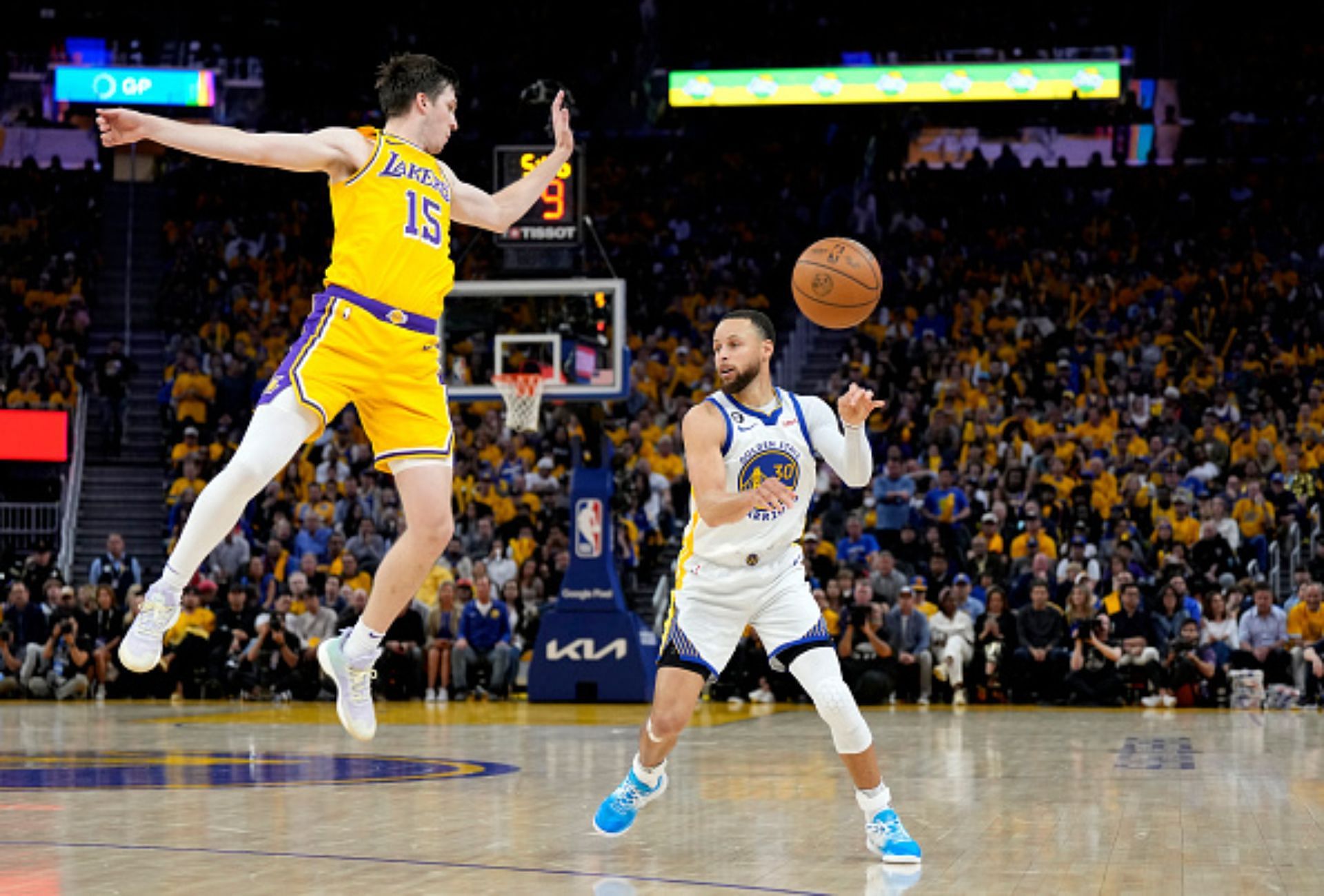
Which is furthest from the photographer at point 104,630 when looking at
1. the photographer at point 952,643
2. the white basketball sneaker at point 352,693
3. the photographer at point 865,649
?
the white basketball sneaker at point 352,693

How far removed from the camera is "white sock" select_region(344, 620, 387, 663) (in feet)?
23.4

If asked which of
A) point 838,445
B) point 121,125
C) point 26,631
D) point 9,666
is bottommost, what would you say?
point 9,666

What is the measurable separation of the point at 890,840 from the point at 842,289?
2.64 meters

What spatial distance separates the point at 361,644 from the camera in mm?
7133

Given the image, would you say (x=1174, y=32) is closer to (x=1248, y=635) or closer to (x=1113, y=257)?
(x=1113, y=257)

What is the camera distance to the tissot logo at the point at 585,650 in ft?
58.8

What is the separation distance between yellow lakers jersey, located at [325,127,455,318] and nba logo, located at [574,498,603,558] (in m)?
11.0

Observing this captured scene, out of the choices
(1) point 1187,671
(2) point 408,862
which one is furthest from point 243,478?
(1) point 1187,671

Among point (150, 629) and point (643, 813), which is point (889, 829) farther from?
point (150, 629)

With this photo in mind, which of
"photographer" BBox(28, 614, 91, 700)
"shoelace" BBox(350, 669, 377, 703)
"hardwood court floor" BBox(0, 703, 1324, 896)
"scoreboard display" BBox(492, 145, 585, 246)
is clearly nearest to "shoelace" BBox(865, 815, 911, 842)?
"hardwood court floor" BBox(0, 703, 1324, 896)

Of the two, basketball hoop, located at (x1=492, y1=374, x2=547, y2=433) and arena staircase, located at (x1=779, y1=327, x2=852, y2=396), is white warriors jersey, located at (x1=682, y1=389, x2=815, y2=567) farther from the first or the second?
arena staircase, located at (x1=779, y1=327, x2=852, y2=396)

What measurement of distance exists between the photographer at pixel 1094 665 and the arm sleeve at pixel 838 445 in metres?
11.1

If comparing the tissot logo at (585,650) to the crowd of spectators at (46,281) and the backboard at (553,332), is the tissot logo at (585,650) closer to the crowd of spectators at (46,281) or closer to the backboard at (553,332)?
the backboard at (553,332)

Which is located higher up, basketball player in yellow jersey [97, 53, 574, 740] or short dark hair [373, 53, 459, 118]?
short dark hair [373, 53, 459, 118]
